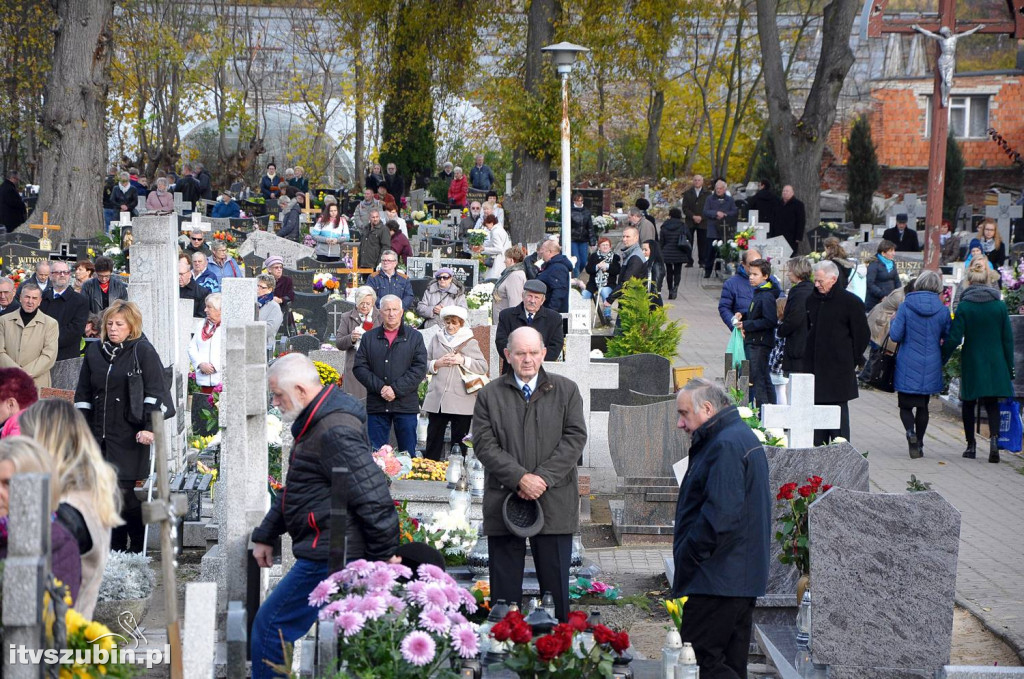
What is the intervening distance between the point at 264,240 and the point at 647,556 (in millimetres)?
15624

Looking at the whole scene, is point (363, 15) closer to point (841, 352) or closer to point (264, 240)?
point (264, 240)

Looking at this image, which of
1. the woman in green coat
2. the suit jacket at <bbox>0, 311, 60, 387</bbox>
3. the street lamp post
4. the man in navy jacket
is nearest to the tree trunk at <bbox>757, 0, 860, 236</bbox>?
the street lamp post

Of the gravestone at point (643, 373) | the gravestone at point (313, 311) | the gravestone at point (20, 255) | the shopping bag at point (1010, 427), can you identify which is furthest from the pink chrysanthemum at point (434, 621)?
the gravestone at point (20, 255)

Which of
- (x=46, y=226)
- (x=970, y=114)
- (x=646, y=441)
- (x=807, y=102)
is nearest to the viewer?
(x=646, y=441)

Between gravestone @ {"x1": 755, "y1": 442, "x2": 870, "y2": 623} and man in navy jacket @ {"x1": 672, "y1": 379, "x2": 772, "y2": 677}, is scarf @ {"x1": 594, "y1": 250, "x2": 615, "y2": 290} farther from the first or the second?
man in navy jacket @ {"x1": 672, "y1": 379, "x2": 772, "y2": 677}

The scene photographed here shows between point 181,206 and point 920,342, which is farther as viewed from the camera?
point 181,206

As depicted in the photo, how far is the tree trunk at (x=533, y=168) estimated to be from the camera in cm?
2367

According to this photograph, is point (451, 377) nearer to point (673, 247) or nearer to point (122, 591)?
point (122, 591)

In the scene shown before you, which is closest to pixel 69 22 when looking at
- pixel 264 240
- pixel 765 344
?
pixel 264 240

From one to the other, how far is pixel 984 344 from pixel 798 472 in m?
5.03

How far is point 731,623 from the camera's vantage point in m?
5.84

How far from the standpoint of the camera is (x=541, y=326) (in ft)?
38.0

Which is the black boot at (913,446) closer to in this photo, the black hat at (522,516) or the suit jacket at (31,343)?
the black hat at (522,516)

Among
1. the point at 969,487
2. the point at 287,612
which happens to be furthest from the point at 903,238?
the point at 287,612
